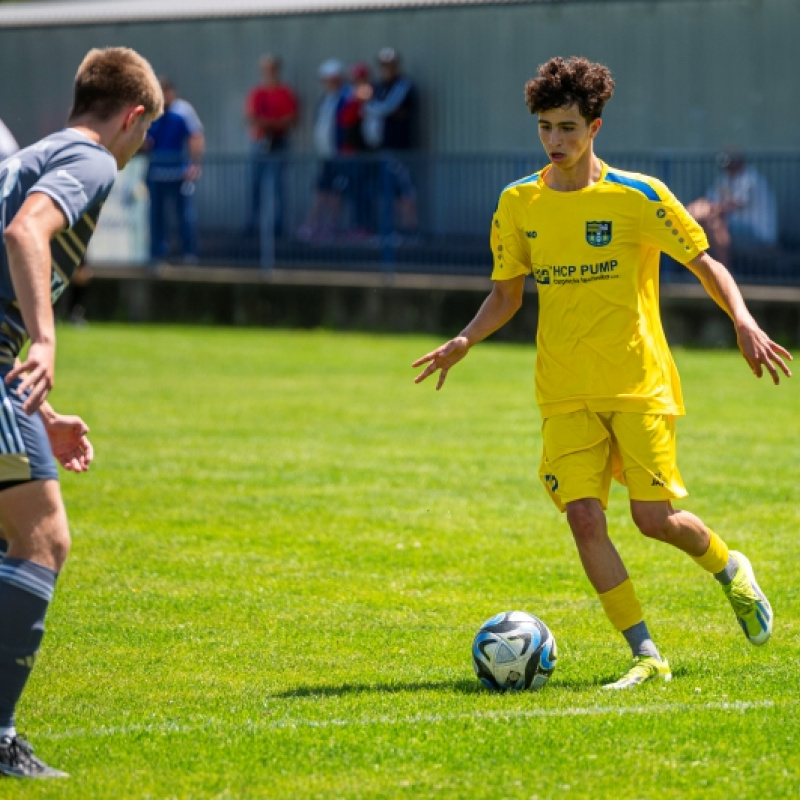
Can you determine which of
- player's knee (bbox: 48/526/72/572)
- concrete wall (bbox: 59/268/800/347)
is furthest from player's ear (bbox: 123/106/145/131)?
concrete wall (bbox: 59/268/800/347)

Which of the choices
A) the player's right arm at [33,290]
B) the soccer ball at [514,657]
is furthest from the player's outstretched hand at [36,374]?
the soccer ball at [514,657]

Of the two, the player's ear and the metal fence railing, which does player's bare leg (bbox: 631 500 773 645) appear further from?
the metal fence railing

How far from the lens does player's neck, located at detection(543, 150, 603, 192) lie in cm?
620

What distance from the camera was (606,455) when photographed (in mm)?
6227

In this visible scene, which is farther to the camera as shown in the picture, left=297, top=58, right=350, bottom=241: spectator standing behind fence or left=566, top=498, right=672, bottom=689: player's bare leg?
left=297, top=58, right=350, bottom=241: spectator standing behind fence

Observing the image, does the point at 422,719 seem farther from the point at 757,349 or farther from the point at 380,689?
the point at 757,349

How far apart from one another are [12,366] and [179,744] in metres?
1.34

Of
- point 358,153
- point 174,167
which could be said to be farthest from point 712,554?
point 174,167

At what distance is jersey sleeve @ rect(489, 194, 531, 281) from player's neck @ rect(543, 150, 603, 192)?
231 mm

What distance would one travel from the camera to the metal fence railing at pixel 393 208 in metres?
18.3

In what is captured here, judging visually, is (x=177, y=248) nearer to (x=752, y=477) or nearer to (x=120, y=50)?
(x=752, y=477)

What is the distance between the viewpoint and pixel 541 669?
5992 millimetres

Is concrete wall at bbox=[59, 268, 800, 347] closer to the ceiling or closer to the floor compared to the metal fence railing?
closer to the floor

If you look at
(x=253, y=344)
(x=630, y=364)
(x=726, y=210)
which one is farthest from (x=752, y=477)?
(x=253, y=344)
